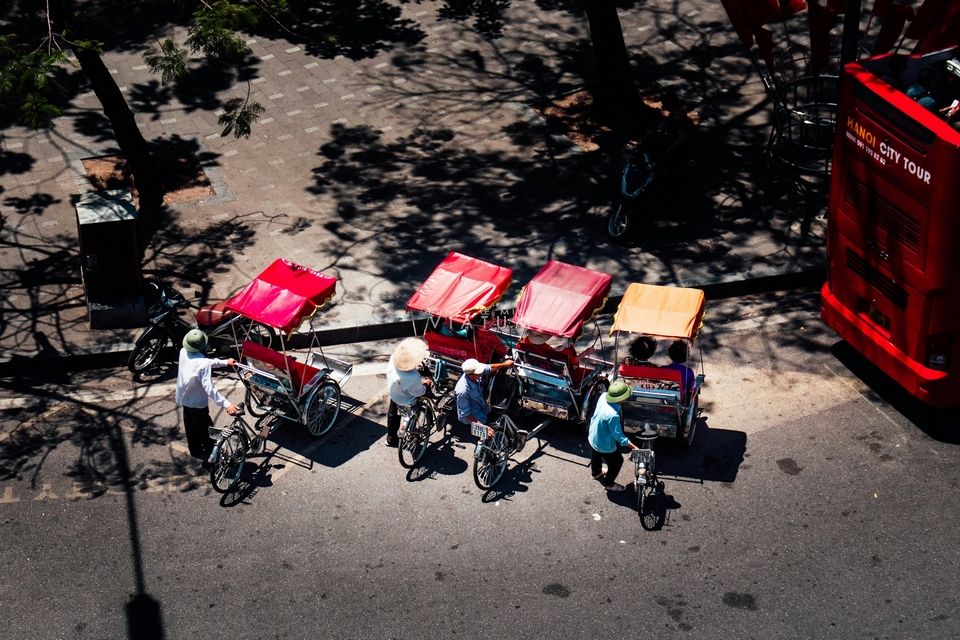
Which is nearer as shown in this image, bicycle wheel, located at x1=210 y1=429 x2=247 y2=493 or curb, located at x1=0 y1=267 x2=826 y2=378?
bicycle wheel, located at x1=210 y1=429 x2=247 y2=493

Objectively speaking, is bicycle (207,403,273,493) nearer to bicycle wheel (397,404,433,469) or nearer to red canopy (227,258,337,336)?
red canopy (227,258,337,336)

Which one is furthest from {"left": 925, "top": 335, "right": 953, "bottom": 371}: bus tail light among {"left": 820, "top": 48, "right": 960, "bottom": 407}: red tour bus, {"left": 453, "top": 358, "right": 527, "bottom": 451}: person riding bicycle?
{"left": 453, "top": 358, "right": 527, "bottom": 451}: person riding bicycle

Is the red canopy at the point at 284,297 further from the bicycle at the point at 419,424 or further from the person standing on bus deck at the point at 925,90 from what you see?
the person standing on bus deck at the point at 925,90

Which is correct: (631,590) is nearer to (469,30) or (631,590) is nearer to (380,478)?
(380,478)

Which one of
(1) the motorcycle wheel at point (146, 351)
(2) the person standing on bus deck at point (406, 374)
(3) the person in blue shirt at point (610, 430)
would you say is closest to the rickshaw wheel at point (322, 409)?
(2) the person standing on bus deck at point (406, 374)

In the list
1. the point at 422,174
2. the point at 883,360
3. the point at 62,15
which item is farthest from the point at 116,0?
the point at 883,360
